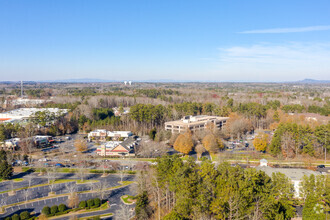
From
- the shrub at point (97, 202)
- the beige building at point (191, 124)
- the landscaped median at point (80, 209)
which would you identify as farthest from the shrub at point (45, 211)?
the beige building at point (191, 124)

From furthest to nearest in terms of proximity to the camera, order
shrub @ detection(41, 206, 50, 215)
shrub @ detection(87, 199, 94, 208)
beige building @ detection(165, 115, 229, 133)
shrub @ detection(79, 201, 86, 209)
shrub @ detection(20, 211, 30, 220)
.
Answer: beige building @ detection(165, 115, 229, 133) → shrub @ detection(87, 199, 94, 208) → shrub @ detection(79, 201, 86, 209) → shrub @ detection(41, 206, 50, 215) → shrub @ detection(20, 211, 30, 220)

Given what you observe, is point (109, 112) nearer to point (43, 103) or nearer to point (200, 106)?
point (200, 106)

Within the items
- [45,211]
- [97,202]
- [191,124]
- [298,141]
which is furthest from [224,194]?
[191,124]

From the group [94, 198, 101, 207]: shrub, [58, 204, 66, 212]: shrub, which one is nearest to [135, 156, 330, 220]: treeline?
[94, 198, 101, 207]: shrub

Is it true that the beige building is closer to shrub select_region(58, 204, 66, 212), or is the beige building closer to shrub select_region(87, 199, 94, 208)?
shrub select_region(87, 199, 94, 208)

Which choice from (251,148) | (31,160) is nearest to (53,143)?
(31,160)

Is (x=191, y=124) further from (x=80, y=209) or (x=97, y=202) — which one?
(x=80, y=209)
